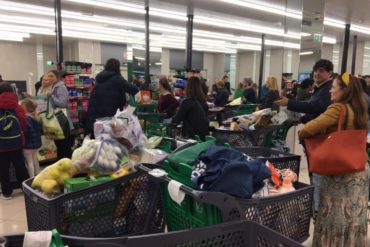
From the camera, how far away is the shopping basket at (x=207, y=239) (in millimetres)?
1110

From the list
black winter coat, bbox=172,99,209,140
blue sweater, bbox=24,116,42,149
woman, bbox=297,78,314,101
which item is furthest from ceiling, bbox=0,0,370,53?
blue sweater, bbox=24,116,42,149

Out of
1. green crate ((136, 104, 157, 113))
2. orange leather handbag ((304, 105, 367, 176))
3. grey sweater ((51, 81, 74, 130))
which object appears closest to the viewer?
orange leather handbag ((304, 105, 367, 176))

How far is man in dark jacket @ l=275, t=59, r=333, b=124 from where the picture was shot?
3273mm

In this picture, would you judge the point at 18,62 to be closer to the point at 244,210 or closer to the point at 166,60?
the point at 166,60

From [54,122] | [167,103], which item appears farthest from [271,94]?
[54,122]

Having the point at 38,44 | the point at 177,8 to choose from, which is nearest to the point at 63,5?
the point at 177,8

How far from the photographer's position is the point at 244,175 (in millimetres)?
1438

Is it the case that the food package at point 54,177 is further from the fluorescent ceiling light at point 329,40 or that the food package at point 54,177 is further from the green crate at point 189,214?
the fluorescent ceiling light at point 329,40

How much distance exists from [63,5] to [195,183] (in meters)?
8.90

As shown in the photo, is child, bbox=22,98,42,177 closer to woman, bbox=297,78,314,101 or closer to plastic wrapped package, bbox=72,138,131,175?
plastic wrapped package, bbox=72,138,131,175

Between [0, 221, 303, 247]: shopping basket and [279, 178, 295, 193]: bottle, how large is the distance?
0.44 metres

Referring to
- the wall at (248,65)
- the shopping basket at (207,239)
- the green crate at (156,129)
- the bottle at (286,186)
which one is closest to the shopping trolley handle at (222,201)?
the shopping basket at (207,239)

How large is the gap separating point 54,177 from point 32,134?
302cm

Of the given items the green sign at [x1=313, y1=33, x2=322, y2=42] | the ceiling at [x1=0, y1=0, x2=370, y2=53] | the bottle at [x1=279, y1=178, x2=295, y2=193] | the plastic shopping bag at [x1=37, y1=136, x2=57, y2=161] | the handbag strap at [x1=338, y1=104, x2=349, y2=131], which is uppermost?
the ceiling at [x1=0, y1=0, x2=370, y2=53]
